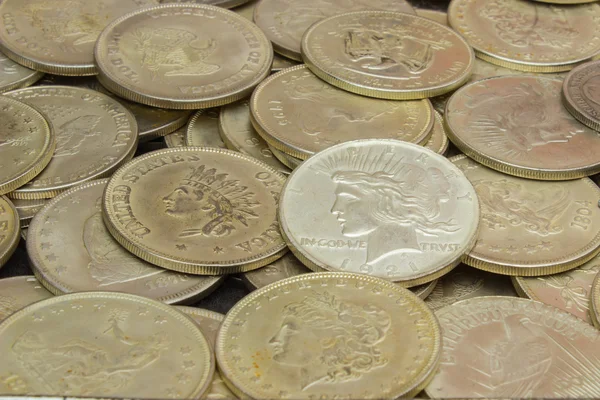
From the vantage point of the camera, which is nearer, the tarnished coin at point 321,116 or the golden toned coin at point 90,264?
the golden toned coin at point 90,264

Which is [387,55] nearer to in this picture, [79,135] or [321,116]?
[321,116]

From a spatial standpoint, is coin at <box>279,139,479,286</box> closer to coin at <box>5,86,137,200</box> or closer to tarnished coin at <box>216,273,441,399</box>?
tarnished coin at <box>216,273,441,399</box>

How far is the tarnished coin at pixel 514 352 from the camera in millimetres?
2461

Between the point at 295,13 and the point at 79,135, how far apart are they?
1.27 metres

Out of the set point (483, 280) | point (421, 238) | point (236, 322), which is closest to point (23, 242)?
point (236, 322)

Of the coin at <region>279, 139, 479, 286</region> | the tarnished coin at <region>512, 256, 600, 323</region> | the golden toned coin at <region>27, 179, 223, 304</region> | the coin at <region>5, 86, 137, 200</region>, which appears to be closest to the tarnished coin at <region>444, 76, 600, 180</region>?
the coin at <region>279, 139, 479, 286</region>

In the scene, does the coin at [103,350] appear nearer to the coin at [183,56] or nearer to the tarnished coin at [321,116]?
the tarnished coin at [321,116]

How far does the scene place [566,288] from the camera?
116 inches

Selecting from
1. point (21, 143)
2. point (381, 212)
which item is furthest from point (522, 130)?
point (21, 143)

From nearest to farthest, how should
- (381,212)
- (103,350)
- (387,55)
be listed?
(103,350), (381,212), (387,55)

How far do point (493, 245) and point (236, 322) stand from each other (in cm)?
101

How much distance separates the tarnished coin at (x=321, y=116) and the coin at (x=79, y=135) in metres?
0.58

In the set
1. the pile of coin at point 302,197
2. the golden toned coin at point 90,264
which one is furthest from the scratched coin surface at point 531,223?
the golden toned coin at point 90,264

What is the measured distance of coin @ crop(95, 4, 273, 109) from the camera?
3.45 m
